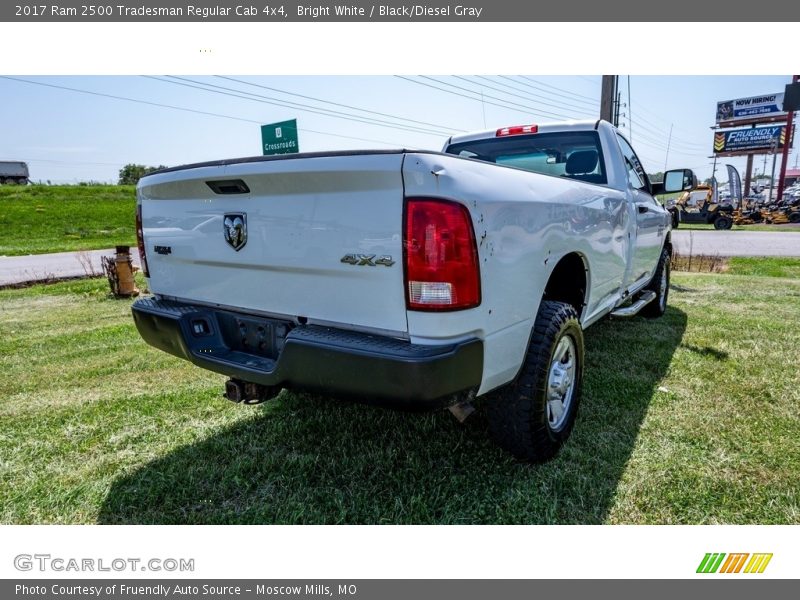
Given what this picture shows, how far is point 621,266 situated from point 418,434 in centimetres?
198

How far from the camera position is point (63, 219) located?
26328 millimetres

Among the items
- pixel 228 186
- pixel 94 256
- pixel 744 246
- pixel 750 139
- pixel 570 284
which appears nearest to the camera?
pixel 228 186

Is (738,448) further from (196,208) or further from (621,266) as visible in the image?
(196,208)

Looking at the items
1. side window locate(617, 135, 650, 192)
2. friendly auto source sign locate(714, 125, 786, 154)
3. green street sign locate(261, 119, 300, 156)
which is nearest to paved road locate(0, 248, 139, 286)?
green street sign locate(261, 119, 300, 156)

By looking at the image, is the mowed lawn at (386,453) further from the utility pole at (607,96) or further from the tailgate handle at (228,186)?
the utility pole at (607,96)

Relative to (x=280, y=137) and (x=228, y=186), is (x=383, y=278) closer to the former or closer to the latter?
(x=228, y=186)

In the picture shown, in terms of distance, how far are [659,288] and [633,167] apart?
5.50 feet

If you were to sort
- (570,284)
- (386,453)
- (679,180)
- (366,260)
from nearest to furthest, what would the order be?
(366,260) < (386,453) < (570,284) < (679,180)

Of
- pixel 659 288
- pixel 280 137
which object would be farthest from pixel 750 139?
pixel 659 288

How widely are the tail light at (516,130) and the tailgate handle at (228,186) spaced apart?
2558 mm

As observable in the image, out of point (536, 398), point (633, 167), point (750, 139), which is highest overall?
point (750, 139)

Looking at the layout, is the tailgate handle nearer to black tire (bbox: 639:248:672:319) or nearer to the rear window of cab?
the rear window of cab

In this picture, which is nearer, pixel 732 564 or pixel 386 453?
pixel 732 564

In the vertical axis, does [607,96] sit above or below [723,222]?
above
